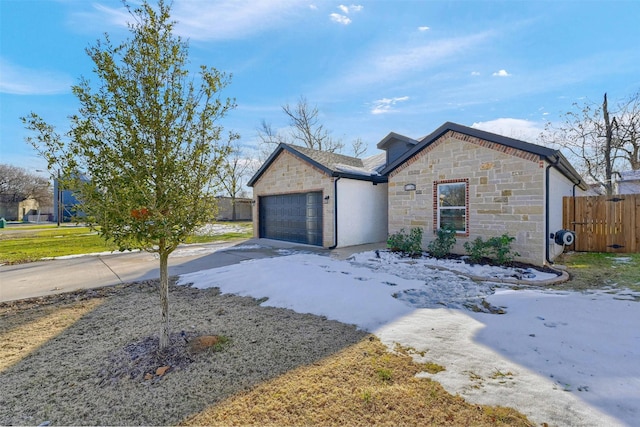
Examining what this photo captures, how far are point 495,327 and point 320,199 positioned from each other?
863 cm

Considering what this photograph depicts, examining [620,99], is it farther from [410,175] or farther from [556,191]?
[410,175]

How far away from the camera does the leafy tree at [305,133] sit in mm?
31094

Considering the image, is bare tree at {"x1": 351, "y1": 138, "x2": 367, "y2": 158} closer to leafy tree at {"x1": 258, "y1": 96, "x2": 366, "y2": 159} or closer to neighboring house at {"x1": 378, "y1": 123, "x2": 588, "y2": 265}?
leafy tree at {"x1": 258, "y1": 96, "x2": 366, "y2": 159}

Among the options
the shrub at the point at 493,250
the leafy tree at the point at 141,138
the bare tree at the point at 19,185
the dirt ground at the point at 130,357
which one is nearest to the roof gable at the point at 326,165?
the shrub at the point at 493,250

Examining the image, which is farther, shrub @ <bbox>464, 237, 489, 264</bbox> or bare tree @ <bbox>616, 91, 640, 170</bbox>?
bare tree @ <bbox>616, 91, 640, 170</bbox>

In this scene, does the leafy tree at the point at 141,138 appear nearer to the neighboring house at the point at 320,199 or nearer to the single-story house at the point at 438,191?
the single-story house at the point at 438,191

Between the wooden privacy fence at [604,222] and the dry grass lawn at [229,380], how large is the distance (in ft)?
35.2

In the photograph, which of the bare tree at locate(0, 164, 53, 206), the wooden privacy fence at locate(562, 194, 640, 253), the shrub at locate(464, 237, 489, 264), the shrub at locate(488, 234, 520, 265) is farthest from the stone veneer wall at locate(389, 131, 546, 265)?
the bare tree at locate(0, 164, 53, 206)

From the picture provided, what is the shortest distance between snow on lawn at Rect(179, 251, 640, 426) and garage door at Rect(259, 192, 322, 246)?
17.2ft

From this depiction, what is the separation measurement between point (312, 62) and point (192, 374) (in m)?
13.4

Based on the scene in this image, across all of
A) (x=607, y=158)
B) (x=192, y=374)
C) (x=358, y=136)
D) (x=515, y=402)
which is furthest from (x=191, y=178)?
(x=358, y=136)

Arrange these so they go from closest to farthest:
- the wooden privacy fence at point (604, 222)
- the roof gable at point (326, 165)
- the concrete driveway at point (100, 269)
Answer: the concrete driveway at point (100, 269), the wooden privacy fence at point (604, 222), the roof gable at point (326, 165)

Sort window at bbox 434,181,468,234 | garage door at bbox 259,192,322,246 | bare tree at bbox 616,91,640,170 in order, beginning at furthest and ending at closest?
bare tree at bbox 616,91,640,170, garage door at bbox 259,192,322,246, window at bbox 434,181,468,234

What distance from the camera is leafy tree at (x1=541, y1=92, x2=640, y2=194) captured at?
743 inches
